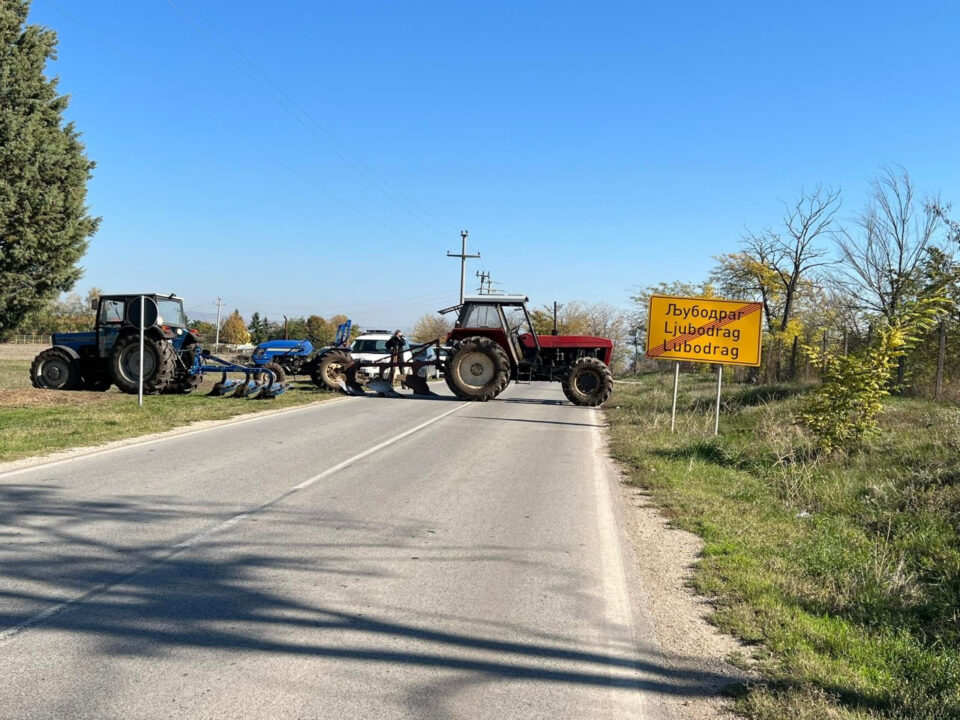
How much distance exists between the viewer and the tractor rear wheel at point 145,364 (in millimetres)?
17781

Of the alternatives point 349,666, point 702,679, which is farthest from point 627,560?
point 349,666

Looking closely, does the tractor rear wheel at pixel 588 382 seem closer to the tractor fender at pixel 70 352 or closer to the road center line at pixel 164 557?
the road center line at pixel 164 557

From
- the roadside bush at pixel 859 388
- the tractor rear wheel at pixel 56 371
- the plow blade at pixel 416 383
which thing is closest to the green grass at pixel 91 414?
the tractor rear wheel at pixel 56 371

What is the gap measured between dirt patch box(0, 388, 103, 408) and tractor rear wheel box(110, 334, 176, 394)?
961 millimetres

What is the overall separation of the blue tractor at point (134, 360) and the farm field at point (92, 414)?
Result: 0.51 metres

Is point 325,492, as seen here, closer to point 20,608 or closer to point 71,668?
point 20,608

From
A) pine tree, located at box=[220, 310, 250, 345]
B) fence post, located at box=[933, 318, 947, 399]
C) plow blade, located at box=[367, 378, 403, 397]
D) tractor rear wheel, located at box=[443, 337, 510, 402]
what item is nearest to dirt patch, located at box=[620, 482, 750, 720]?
fence post, located at box=[933, 318, 947, 399]

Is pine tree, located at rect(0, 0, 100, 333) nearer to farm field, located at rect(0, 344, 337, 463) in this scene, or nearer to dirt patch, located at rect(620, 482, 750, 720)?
farm field, located at rect(0, 344, 337, 463)

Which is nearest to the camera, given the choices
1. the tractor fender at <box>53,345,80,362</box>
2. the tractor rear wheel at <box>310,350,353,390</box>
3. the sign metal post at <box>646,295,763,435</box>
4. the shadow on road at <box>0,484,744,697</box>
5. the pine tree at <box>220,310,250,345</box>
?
the shadow on road at <box>0,484,744,697</box>

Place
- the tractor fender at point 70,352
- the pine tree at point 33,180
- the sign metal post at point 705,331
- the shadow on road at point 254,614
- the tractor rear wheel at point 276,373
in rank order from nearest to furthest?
1. the shadow on road at point 254,614
2. the sign metal post at point 705,331
3. the tractor fender at point 70,352
4. the tractor rear wheel at point 276,373
5. the pine tree at point 33,180

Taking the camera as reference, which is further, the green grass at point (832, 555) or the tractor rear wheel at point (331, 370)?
the tractor rear wheel at point (331, 370)

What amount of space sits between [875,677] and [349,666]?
282cm

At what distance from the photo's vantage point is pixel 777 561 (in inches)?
243

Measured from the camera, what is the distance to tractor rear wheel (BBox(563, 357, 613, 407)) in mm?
21031
